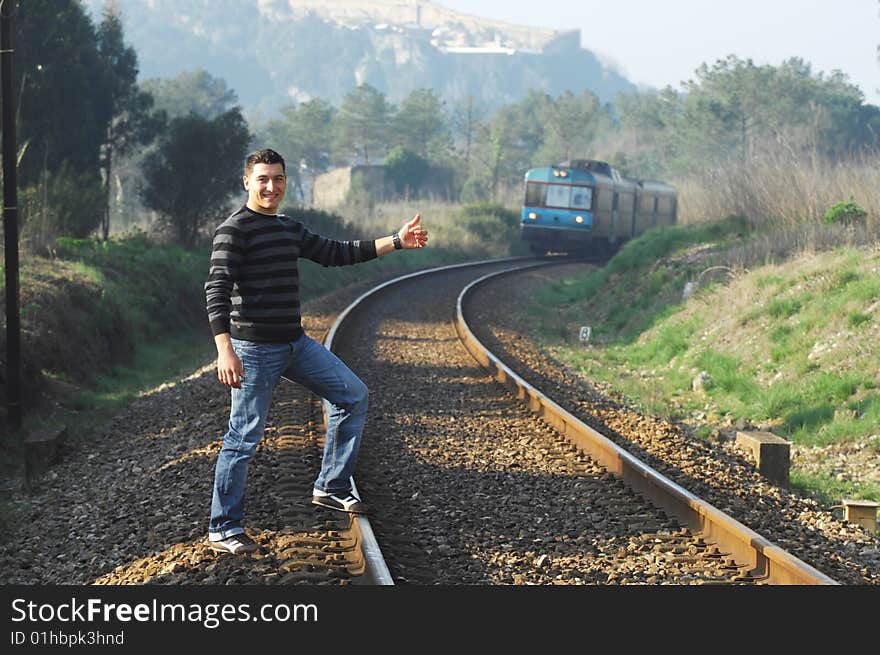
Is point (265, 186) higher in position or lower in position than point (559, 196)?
lower

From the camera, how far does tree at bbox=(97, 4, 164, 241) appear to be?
34.3 metres

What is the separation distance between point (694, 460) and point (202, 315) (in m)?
14.7

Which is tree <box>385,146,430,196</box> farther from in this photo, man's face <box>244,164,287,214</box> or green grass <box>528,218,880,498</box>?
man's face <box>244,164,287,214</box>

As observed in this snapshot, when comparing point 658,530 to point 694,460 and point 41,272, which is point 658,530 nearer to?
point 694,460

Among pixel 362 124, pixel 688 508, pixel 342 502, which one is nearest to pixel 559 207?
pixel 688 508

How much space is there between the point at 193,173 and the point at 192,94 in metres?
85.2

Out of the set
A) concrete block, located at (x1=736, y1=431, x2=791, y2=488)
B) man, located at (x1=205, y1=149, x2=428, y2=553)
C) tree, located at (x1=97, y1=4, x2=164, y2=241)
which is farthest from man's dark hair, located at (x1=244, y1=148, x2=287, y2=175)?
tree, located at (x1=97, y1=4, x2=164, y2=241)

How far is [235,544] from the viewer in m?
5.95

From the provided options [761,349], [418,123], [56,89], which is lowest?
[761,349]

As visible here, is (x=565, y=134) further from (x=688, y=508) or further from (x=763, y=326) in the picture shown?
(x=688, y=508)

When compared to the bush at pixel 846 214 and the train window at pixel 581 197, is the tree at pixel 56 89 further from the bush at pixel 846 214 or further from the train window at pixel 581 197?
the bush at pixel 846 214

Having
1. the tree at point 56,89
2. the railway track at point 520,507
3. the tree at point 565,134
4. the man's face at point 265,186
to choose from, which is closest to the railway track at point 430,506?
the railway track at point 520,507

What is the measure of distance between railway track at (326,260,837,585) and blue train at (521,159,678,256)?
25205 millimetres

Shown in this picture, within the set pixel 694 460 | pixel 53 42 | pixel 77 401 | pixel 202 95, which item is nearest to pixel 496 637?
pixel 694 460
